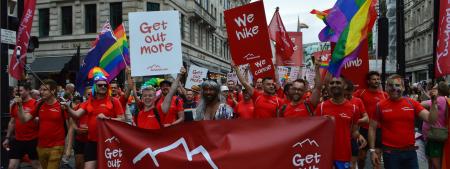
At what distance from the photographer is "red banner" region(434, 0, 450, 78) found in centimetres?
613

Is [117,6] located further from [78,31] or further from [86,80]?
[86,80]

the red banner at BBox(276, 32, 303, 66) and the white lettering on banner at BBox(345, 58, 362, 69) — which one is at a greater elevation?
the red banner at BBox(276, 32, 303, 66)

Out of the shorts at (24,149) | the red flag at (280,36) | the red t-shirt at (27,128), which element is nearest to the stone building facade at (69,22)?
the red flag at (280,36)

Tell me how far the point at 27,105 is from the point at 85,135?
3.14ft

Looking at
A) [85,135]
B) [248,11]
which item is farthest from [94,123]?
[248,11]

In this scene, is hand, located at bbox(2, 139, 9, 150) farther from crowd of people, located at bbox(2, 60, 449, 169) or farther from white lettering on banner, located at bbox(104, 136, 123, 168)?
white lettering on banner, located at bbox(104, 136, 123, 168)

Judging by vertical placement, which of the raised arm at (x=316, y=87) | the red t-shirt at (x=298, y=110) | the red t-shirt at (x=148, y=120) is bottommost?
the red t-shirt at (x=148, y=120)

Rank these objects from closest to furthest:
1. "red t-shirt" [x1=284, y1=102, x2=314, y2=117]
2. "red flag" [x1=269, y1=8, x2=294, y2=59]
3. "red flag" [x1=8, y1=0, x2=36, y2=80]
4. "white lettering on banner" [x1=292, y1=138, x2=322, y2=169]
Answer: "white lettering on banner" [x1=292, y1=138, x2=322, y2=169] < "red t-shirt" [x1=284, y1=102, x2=314, y2=117] < "red flag" [x1=8, y1=0, x2=36, y2=80] < "red flag" [x1=269, y1=8, x2=294, y2=59]

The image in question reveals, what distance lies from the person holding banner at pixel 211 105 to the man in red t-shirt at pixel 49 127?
7.70ft

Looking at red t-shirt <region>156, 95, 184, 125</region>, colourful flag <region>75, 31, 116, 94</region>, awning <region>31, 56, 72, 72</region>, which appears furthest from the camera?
awning <region>31, 56, 72, 72</region>

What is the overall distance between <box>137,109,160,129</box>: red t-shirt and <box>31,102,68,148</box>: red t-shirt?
1.28 m

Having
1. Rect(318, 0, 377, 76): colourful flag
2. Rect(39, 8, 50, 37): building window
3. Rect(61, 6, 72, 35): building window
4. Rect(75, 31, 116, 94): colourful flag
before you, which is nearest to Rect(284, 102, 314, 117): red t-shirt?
Rect(318, 0, 377, 76): colourful flag

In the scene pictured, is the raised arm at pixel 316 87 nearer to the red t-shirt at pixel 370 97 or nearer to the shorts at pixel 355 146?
the shorts at pixel 355 146

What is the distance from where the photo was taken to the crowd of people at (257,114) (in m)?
5.89
